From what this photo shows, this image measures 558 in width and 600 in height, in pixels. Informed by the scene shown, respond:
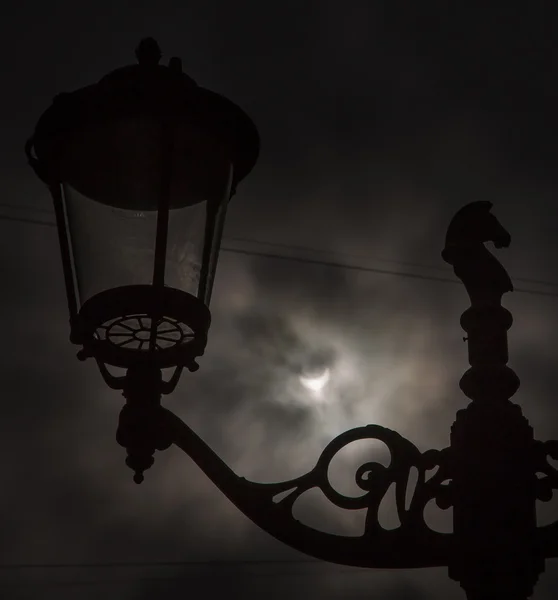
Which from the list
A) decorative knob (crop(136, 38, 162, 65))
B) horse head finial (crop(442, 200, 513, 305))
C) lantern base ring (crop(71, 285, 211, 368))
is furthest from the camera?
horse head finial (crop(442, 200, 513, 305))

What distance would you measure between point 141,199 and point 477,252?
1372 mm

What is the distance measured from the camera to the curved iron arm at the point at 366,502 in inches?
128

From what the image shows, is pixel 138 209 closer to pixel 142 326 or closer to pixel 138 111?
pixel 138 111

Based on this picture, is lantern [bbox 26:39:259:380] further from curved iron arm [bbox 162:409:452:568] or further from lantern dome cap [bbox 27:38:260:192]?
curved iron arm [bbox 162:409:452:568]

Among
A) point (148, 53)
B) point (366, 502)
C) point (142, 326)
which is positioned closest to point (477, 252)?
point (366, 502)

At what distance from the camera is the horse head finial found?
365cm

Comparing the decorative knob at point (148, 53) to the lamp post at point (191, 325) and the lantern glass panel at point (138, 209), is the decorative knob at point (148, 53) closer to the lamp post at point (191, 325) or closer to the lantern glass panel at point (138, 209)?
the lamp post at point (191, 325)

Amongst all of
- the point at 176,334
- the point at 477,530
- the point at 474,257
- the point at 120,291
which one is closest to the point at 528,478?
the point at 477,530

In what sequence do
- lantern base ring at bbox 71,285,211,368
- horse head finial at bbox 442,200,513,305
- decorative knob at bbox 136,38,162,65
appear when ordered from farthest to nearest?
1. horse head finial at bbox 442,200,513,305
2. decorative knob at bbox 136,38,162,65
3. lantern base ring at bbox 71,285,211,368

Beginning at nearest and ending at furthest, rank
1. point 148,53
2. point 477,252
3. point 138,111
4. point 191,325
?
1. point 138,111
2. point 191,325
3. point 148,53
4. point 477,252

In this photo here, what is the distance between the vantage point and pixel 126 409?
11.6 feet

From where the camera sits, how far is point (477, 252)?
368cm

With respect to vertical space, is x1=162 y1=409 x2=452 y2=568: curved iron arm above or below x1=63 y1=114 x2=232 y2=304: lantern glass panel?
below

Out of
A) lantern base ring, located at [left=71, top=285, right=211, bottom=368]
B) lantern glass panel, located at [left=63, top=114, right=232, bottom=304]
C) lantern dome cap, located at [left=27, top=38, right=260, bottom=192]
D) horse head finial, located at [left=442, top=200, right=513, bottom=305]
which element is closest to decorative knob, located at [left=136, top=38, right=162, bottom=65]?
lantern dome cap, located at [left=27, top=38, right=260, bottom=192]
